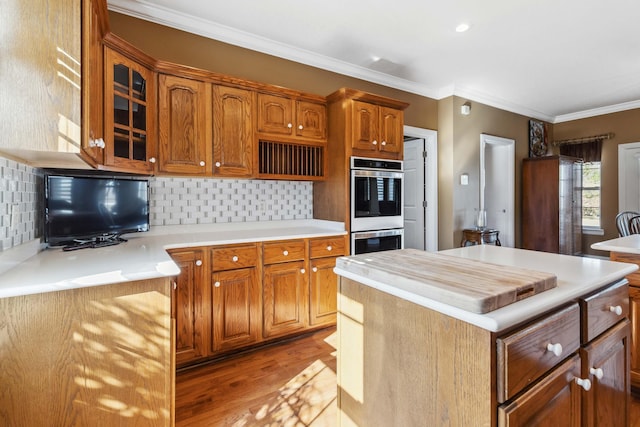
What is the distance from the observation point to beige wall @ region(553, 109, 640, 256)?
4.92 metres

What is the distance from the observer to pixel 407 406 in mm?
1009

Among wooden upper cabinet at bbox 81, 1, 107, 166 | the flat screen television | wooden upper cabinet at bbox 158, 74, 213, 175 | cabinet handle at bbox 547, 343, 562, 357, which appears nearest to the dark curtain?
cabinet handle at bbox 547, 343, 562, 357

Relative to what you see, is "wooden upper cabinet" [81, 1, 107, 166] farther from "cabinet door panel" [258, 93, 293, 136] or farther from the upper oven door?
the upper oven door

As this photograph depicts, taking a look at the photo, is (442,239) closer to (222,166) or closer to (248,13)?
(222,166)

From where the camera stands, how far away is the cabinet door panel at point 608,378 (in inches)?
42.4

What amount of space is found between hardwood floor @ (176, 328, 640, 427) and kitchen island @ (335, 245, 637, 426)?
0.61 metres

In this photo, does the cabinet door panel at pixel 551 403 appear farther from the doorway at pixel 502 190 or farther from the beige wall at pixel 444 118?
the doorway at pixel 502 190

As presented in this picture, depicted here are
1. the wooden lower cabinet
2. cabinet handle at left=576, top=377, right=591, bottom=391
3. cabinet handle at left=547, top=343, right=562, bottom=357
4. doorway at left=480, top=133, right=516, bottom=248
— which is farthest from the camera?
doorway at left=480, top=133, right=516, bottom=248

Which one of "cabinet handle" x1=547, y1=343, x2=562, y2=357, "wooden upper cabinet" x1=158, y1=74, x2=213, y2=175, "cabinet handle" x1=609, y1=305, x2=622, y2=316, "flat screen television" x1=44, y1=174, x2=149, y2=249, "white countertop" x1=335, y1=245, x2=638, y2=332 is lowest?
"cabinet handle" x1=547, y1=343, x2=562, y2=357

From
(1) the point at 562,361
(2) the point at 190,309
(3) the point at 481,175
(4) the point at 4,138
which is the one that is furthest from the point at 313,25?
(3) the point at 481,175

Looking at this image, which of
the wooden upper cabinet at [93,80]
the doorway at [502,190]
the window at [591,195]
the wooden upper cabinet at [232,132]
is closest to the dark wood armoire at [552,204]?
the doorway at [502,190]

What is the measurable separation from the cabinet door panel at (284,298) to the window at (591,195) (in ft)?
18.5

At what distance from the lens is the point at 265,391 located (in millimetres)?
1953

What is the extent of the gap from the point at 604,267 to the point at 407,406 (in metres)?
1.03
